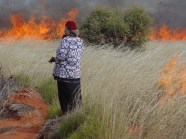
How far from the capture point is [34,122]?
977 centimetres

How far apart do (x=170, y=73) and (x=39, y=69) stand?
815 cm

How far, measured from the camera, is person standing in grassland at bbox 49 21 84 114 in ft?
30.6

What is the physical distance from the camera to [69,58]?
933 centimetres

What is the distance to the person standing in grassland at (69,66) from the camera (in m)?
9.32

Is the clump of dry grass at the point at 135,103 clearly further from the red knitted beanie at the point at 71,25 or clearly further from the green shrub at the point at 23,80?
the green shrub at the point at 23,80

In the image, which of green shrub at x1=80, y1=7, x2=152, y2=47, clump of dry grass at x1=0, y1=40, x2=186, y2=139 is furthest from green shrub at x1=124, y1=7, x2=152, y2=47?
clump of dry grass at x1=0, y1=40, x2=186, y2=139

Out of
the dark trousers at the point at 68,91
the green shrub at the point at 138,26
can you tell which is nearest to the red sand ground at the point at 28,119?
the dark trousers at the point at 68,91

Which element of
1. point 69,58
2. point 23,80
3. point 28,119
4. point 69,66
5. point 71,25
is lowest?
point 28,119

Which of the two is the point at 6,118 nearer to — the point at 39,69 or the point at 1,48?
the point at 39,69

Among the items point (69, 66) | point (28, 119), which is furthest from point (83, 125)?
point (28, 119)

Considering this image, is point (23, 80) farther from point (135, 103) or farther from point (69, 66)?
point (135, 103)

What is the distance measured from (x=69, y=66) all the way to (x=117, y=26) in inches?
508

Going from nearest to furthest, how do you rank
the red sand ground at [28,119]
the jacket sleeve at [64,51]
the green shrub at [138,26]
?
the red sand ground at [28,119] < the jacket sleeve at [64,51] < the green shrub at [138,26]

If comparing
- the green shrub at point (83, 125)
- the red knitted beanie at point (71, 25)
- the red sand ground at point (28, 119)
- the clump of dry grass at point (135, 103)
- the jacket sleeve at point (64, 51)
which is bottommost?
the red sand ground at point (28, 119)
